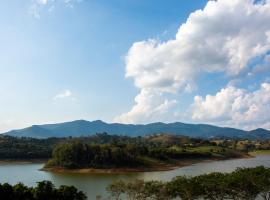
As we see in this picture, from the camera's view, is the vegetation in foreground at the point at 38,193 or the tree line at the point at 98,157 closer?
the vegetation in foreground at the point at 38,193

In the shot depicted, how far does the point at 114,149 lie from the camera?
471 ft

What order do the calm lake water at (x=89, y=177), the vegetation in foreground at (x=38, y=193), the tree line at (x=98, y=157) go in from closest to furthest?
the vegetation in foreground at (x=38, y=193) < the calm lake water at (x=89, y=177) < the tree line at (x=98, y=157)

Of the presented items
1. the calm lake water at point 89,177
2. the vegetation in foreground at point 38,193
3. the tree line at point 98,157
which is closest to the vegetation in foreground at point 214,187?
the vegetation in foreground at point 38,193

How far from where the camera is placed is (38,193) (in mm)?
52375

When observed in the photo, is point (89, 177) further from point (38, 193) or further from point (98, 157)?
point (38, 193)

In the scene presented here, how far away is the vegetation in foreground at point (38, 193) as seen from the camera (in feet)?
170

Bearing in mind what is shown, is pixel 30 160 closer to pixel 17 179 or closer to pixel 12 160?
pixel 12 160

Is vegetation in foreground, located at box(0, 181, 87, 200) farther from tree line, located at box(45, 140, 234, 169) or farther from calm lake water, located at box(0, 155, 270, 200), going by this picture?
tree line, located at box(45, 140, 234, 169)

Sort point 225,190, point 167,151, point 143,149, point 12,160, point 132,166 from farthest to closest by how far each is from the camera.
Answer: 1. point 12,160
2. point 167,151
3. point 143,149
4. point 132,166
5. point 225,190

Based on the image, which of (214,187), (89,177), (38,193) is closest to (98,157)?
(89,177)

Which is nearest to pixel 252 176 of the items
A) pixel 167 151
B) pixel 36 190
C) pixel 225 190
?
pixel 225 190

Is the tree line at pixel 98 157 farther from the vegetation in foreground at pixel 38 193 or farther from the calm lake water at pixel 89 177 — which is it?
the vegetation in foreground at pixel 38 193

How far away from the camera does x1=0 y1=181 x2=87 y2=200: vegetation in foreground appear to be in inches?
2039

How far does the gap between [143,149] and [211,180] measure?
352 ft
